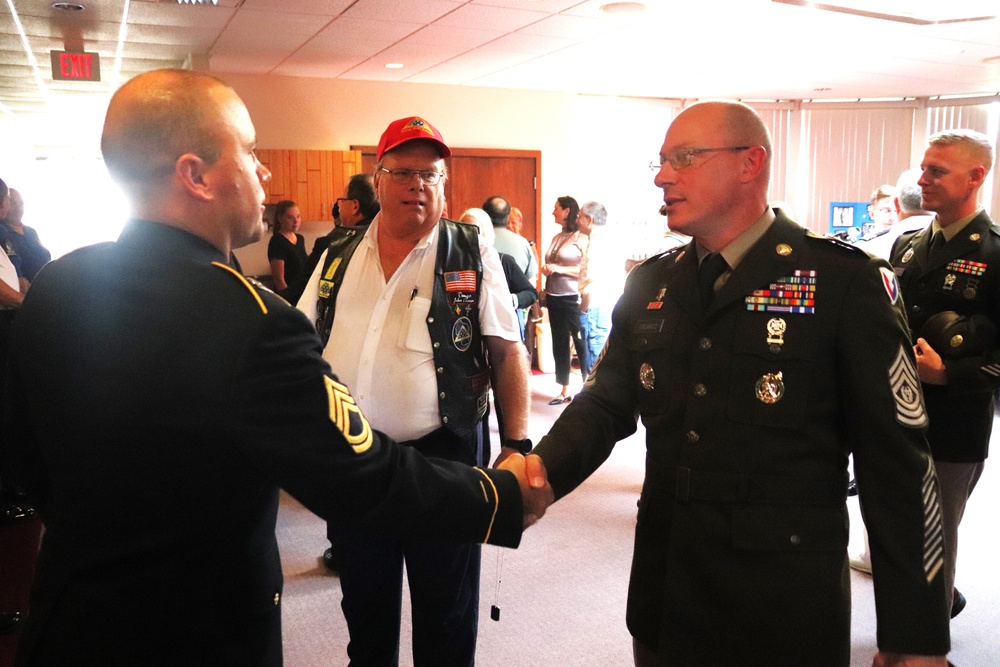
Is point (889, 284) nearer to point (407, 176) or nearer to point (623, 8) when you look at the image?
point (407, 176)

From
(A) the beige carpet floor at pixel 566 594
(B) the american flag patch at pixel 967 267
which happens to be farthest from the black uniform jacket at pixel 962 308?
(A) the beige carpet floor at pixel 566 594

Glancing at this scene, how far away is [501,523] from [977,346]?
69.8 inches

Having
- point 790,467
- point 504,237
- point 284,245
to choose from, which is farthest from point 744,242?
point 284,245

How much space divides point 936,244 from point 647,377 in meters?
1.57

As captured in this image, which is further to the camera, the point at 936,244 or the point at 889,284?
the point at 936,244

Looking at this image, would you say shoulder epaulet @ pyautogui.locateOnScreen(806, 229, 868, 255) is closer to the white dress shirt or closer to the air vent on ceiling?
the white dress shirt

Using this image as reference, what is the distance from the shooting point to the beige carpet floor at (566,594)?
274cm

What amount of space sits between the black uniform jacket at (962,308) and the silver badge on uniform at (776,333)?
4.12ft

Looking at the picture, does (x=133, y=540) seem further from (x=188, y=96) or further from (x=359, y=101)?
(x=359, y=101)

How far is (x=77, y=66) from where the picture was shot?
5891 millimetres

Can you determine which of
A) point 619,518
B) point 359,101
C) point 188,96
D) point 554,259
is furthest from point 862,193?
point 188,96

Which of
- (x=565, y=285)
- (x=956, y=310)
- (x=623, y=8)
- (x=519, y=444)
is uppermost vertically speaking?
(x=623, y=8)

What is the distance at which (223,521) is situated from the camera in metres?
1.15

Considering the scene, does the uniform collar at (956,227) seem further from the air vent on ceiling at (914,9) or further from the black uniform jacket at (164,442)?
the air vent on ceiling at (914,9)
